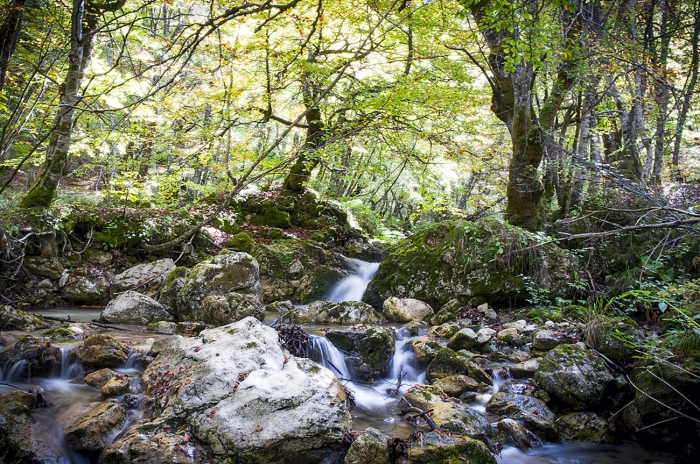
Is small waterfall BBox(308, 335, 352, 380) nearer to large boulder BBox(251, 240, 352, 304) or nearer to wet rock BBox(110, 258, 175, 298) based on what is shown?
large boulder BBox(251, 240, 352, 304)

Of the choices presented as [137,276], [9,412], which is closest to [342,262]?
[137,276]

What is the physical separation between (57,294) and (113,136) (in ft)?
16.4

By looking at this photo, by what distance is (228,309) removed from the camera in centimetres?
615

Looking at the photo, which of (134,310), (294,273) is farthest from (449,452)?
(294,273)

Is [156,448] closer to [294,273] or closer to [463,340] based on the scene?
[463,340]

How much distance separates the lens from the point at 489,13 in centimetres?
381

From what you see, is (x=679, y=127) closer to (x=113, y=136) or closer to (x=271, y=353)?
(x=271, y=353)

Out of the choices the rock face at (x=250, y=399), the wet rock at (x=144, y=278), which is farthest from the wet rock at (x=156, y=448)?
the wet rock at (x=144, y=278)

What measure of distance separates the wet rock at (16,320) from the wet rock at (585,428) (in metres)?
6.78

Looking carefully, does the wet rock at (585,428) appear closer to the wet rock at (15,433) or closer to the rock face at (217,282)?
the wet rock at (15,433)

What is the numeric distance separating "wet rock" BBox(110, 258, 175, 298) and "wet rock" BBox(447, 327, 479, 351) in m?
5.64

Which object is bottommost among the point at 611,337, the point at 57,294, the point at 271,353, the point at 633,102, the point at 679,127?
the point at 57,294

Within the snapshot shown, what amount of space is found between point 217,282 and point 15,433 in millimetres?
4179

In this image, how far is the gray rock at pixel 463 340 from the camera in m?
5.70
